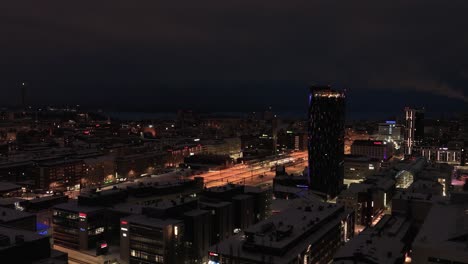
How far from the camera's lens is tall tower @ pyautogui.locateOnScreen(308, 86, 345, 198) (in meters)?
56.9

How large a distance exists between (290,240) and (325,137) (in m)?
30.9

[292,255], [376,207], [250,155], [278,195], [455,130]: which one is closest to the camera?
[292,255]

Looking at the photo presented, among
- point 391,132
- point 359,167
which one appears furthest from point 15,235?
point 391,132

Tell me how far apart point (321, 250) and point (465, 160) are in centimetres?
7064

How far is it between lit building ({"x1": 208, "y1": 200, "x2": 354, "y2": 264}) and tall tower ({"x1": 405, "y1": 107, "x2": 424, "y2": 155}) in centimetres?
8394

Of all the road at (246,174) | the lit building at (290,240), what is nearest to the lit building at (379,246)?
the lit building at (290,240)

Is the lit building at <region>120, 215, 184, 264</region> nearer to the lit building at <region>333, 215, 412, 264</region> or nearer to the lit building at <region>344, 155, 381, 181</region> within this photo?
the lit building at <region>333, 215, 412, 264</region>

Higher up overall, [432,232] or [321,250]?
[432,232]

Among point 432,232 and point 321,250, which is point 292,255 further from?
point 432,232

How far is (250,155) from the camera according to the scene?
331 ft

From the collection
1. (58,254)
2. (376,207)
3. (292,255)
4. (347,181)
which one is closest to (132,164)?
(347,181)

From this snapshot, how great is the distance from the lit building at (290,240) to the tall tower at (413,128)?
8394cm

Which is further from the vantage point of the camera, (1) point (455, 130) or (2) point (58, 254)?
(1) point (455, 130)

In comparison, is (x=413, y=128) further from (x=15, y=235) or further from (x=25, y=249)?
(x=25, y=249)
